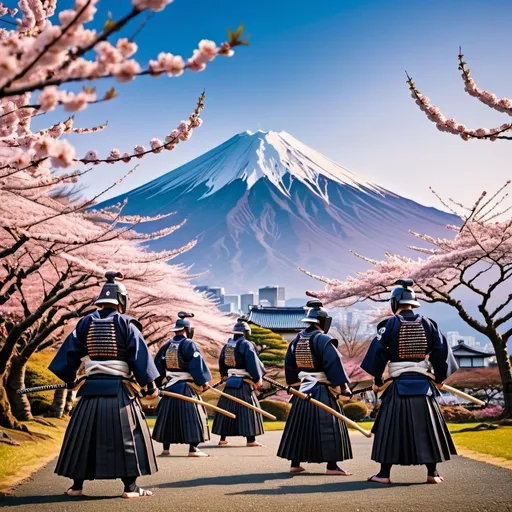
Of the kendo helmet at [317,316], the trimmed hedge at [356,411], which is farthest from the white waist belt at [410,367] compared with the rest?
the trimmed hedge at [356,411]

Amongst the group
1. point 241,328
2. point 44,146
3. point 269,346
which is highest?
point 269,346

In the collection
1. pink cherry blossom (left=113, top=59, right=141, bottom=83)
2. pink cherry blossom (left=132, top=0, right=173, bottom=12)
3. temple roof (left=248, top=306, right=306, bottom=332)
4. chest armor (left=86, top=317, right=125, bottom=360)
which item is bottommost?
chest armor (left=86, top=317, right=125, bottom=360)

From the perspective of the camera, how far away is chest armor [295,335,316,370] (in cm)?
856

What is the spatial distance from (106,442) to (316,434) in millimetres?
2623

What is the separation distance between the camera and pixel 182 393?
11258mm

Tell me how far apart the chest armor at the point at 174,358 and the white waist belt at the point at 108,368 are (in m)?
4.25

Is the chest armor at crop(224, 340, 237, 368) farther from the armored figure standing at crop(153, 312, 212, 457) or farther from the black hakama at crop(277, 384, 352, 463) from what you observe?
the black hakama at crop(277, 384, 352, 463)

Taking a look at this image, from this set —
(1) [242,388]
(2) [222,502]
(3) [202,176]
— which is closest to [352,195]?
(3) [202,176]

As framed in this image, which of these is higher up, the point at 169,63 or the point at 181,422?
the point at 169,63

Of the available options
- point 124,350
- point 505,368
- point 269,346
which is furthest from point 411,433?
point 269,346

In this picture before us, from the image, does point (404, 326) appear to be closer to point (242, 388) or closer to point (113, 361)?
point (113, 361)

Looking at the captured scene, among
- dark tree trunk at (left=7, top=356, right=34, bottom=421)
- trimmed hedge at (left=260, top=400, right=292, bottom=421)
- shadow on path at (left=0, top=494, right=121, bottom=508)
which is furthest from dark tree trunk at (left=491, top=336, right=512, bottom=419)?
shadow on path at (left=0, top=494, right=121, bottom=508)

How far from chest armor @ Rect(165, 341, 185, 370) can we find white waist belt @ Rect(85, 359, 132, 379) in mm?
4253

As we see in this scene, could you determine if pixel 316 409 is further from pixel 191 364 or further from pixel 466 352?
pixel 466 352
